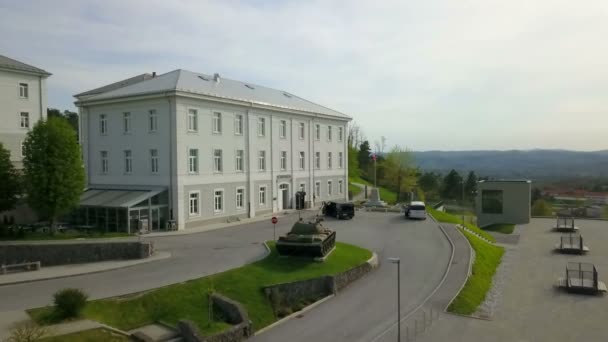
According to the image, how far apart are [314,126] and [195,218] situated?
20335 millimetres

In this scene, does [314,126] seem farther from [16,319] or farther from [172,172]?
[16,319]

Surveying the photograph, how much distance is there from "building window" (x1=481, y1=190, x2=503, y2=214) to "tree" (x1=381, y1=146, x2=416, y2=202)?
1771 centimetres

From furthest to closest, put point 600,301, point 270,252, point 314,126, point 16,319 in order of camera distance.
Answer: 1. point 314,126
2. point 270,252
3. point 600,301
4. point 16,319

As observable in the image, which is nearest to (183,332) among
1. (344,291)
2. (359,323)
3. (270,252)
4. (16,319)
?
(16,319)

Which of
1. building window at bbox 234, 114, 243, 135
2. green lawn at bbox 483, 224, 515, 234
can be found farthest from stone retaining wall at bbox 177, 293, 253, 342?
green lawn at bbox 483, 224, 515, 234

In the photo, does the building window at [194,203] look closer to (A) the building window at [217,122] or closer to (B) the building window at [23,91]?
(A) the building window at [217,122]

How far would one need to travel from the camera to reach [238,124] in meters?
41.7

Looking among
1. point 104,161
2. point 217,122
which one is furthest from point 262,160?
point 104,161

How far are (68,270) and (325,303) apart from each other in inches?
491

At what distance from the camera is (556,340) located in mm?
18922

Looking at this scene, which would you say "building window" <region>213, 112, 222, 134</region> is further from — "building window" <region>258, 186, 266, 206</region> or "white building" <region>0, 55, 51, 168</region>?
"white building" <region>0, 55, 51, 168</region>

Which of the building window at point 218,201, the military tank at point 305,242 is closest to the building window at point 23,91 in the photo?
the building window at point 218,201

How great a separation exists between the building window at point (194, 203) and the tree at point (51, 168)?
8466 mm

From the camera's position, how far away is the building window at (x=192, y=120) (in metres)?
36.6
